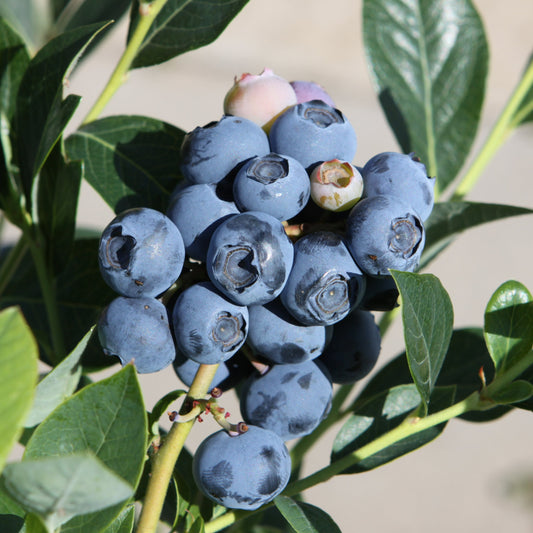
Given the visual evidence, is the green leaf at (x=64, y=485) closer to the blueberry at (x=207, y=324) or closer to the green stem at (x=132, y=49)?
the blueberry at (x=207, y=324)

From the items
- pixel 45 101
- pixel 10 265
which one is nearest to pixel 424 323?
pixel 45 101

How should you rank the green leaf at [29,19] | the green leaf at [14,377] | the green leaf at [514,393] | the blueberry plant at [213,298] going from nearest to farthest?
the green leaf at [14,377] < the blueberry plant at [213,298] < the green leaf at [514,393] < the green leaf at [29,19]

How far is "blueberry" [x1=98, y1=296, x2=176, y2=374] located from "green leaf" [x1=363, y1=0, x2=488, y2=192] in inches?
19.0

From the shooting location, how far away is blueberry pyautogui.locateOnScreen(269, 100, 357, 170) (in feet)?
1.86

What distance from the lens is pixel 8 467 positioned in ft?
1.20

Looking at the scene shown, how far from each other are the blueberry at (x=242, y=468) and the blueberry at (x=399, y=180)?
0.22 metres

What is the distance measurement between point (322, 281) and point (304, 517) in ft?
0.67

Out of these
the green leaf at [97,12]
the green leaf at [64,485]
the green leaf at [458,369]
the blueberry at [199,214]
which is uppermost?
the green leaf at [97,12]

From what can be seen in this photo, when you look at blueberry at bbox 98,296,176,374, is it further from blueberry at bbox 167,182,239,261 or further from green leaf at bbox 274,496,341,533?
green leaf at bbox 274,496,341,533

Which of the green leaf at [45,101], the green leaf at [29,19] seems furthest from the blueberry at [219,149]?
the green leaf at [29,19]

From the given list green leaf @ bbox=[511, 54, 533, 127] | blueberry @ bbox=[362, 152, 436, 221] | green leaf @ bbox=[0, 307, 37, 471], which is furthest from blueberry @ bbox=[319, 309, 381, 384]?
green leaf @ bbox=[511, 54, 533, 127]

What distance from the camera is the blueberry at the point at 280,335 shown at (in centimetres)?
55

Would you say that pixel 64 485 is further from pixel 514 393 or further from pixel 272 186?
pixel 514 393

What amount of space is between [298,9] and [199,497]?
437 cm
